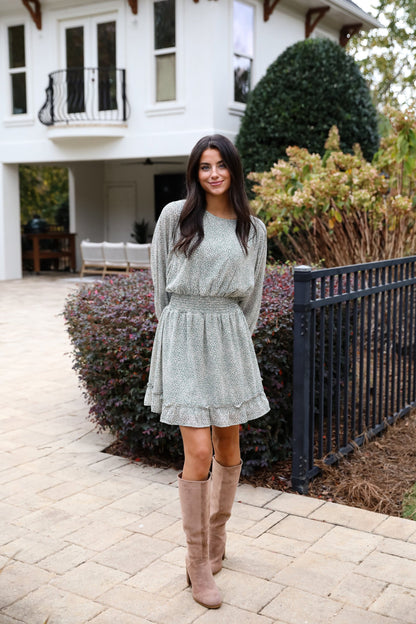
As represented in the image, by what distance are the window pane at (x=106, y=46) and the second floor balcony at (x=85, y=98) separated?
0.94 ft

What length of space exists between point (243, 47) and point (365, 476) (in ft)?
39.3

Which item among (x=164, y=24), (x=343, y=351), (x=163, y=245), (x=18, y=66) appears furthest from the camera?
(x=18, y=66)

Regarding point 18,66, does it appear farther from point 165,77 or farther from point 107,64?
point 165,77

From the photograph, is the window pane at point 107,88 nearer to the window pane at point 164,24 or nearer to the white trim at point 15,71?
the window pane at point 164,24

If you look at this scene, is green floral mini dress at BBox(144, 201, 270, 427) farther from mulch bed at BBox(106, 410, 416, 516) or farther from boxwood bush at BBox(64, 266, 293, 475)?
mulch bed at BBox(106, 410, 416, 516)

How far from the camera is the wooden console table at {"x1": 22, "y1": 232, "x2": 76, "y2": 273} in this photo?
60.5 ft

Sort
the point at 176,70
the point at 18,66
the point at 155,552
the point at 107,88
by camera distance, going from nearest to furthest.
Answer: the point at 155,552, the point at 176,70, the point at 107,88, the point at 18,66

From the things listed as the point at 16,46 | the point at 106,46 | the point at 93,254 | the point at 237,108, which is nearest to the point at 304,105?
the point at 237,108

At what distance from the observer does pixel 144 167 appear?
19422 mm

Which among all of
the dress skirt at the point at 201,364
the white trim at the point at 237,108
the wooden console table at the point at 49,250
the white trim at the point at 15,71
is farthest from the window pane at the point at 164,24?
the dress skirt at the point at 201,364

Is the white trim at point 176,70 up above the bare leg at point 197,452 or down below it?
above

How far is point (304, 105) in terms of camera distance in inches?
500

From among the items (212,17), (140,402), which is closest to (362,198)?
(140,402)

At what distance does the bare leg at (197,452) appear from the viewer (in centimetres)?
279
